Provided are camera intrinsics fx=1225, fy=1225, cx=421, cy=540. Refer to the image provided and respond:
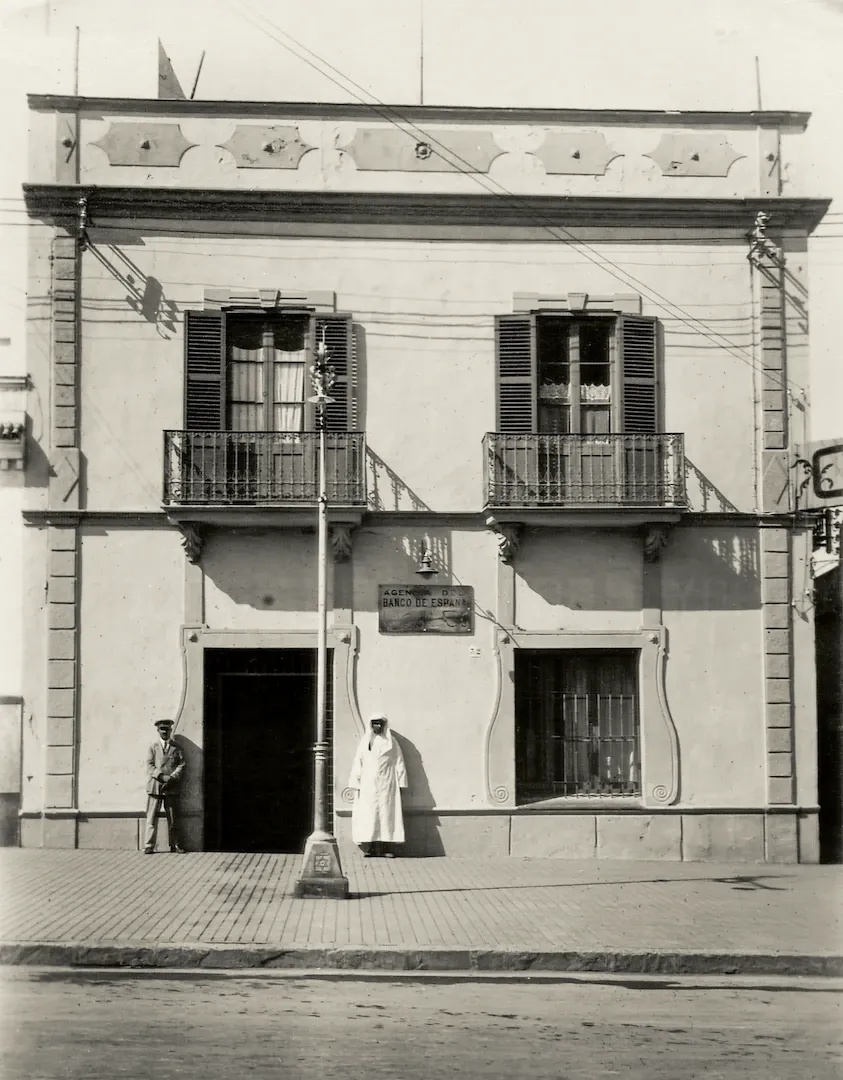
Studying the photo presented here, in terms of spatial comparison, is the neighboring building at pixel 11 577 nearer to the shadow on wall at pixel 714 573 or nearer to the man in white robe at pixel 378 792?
the man in white robe at pixel 378 792

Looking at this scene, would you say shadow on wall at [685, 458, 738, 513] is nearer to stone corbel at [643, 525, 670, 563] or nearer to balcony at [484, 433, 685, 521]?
balcony at [484, 433, 685, 521]

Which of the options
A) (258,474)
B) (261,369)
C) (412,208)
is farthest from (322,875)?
(412,208)

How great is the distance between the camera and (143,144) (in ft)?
52.9

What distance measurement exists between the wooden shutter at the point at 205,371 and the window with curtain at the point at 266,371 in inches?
7.7

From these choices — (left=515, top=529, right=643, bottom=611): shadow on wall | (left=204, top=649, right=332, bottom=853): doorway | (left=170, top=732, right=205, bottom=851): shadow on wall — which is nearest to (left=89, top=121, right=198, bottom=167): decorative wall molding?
(left=204, top=649, right=332, bottom=853): doorway

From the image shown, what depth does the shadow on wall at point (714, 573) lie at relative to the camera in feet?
53.2

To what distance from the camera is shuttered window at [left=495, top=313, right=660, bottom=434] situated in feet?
53.0

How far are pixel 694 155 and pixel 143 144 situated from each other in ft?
24.1

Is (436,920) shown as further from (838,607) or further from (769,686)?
(838,607)

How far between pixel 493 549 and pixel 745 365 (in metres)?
4.21

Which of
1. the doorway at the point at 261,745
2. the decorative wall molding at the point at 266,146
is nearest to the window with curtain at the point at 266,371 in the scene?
the decorative wall molding at the point at 266,146

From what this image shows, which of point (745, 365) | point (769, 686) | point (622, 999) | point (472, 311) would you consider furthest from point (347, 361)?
point (622, 999)

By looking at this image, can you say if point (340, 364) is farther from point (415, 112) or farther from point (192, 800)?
point (192, 800)

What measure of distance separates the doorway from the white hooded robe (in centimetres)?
99
